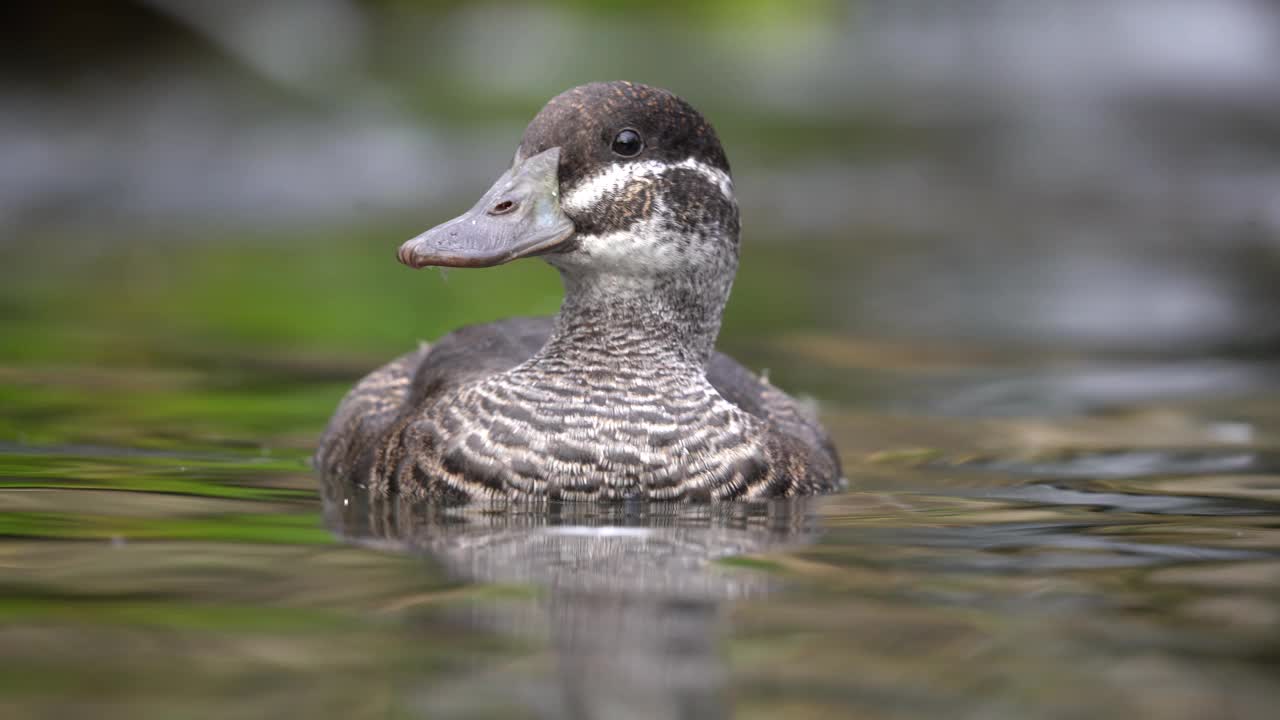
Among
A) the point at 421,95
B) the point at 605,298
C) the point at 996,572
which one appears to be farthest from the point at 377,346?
the point at 421,95

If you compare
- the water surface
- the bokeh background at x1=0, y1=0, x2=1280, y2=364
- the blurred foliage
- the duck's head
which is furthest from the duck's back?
the bokeh background at x1=0, y1=0, x2=1280, y2=364

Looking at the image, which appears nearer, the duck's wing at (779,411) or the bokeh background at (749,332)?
the bokeh background at (749,332)

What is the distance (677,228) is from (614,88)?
0.47 metres

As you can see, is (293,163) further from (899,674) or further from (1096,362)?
(899,674)

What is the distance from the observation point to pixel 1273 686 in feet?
11.5

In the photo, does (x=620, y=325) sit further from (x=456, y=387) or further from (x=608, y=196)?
(x=456, y=387)

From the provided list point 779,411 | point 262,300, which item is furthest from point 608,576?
point 262,300

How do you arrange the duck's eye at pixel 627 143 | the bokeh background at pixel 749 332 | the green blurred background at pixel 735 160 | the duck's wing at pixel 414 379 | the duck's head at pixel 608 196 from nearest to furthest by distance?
the bokeh background at pixel 749 332, the duck's head at pixel 608 196, the duck's eye at pixel 627 143, the duck's wing at pixel 414 379, the green blurred background at pixel 735 160

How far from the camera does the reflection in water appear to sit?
3.38 m

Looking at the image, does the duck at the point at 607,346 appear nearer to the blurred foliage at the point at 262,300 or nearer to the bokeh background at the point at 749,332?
the bokeh background at the point at 749,332

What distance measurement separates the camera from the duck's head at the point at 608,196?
557 cm

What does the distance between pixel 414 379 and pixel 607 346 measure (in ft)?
3.69

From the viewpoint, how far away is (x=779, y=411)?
650 cm

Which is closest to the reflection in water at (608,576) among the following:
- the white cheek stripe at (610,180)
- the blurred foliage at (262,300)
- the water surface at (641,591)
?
the water surface at (641,591)
